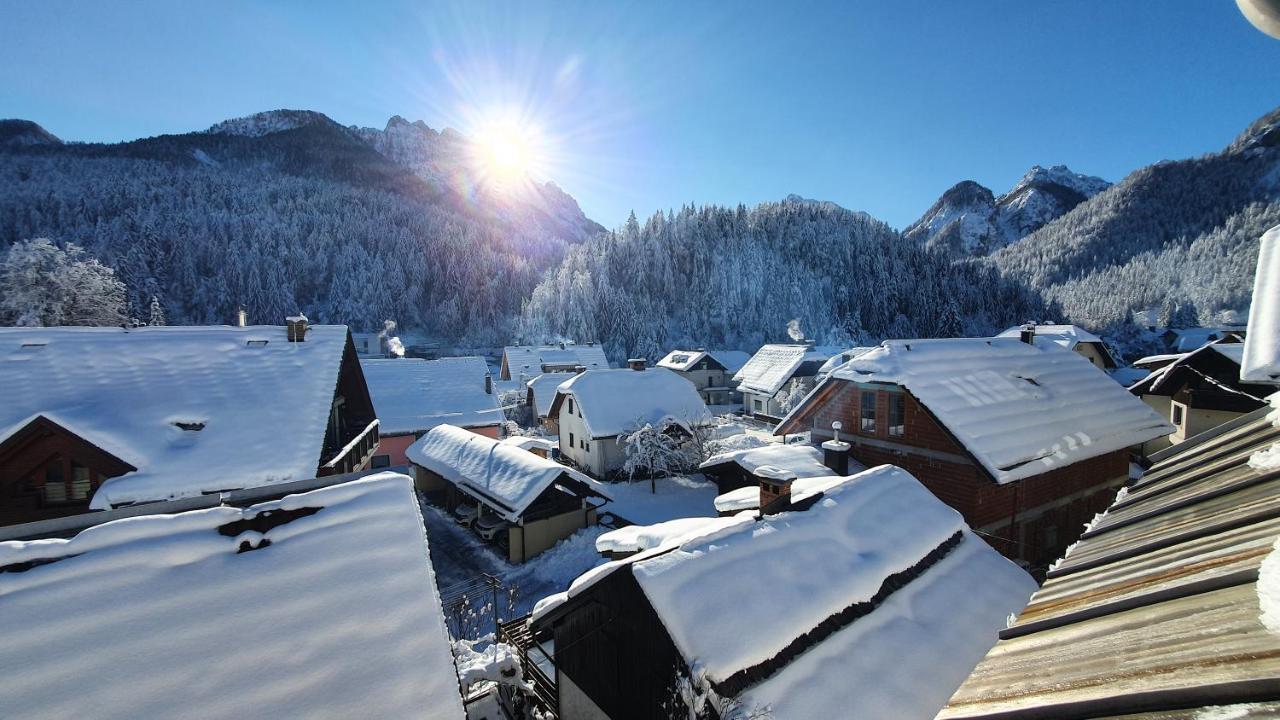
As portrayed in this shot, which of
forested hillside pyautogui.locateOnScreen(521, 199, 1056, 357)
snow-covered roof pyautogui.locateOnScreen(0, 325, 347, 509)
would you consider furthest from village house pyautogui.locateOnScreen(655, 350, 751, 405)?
snow-covered roof pyautogui.locateOnScreen(0, 325, 347, 509)

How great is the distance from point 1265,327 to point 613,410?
25524 mm

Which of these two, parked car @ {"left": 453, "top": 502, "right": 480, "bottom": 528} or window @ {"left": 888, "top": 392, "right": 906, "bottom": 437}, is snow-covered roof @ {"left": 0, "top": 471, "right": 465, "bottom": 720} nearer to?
A: window @ {"left": 888, "top": 392, "right": 906, "bottom": 437}

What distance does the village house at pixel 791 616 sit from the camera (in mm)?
6176

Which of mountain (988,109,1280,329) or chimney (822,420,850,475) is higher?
mountain (988,109,1280,329)

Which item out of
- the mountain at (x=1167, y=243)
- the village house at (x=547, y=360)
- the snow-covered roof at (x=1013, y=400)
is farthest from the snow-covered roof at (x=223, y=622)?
the mountain at (x=1167, y=243)

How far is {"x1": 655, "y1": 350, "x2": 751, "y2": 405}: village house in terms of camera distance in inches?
2191

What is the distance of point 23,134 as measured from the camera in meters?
145

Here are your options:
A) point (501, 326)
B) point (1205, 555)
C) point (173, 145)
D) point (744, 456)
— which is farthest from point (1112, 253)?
A: point (173, 145)

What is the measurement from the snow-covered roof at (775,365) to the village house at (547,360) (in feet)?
54.9

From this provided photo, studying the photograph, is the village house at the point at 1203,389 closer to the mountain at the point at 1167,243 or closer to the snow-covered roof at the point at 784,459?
the snow-covered roof at the point at 784,459

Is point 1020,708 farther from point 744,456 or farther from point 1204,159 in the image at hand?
point 1204,159

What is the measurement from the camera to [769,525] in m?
8.26

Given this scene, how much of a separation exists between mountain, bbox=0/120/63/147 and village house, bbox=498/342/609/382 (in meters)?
191

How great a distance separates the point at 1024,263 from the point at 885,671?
608 feet
